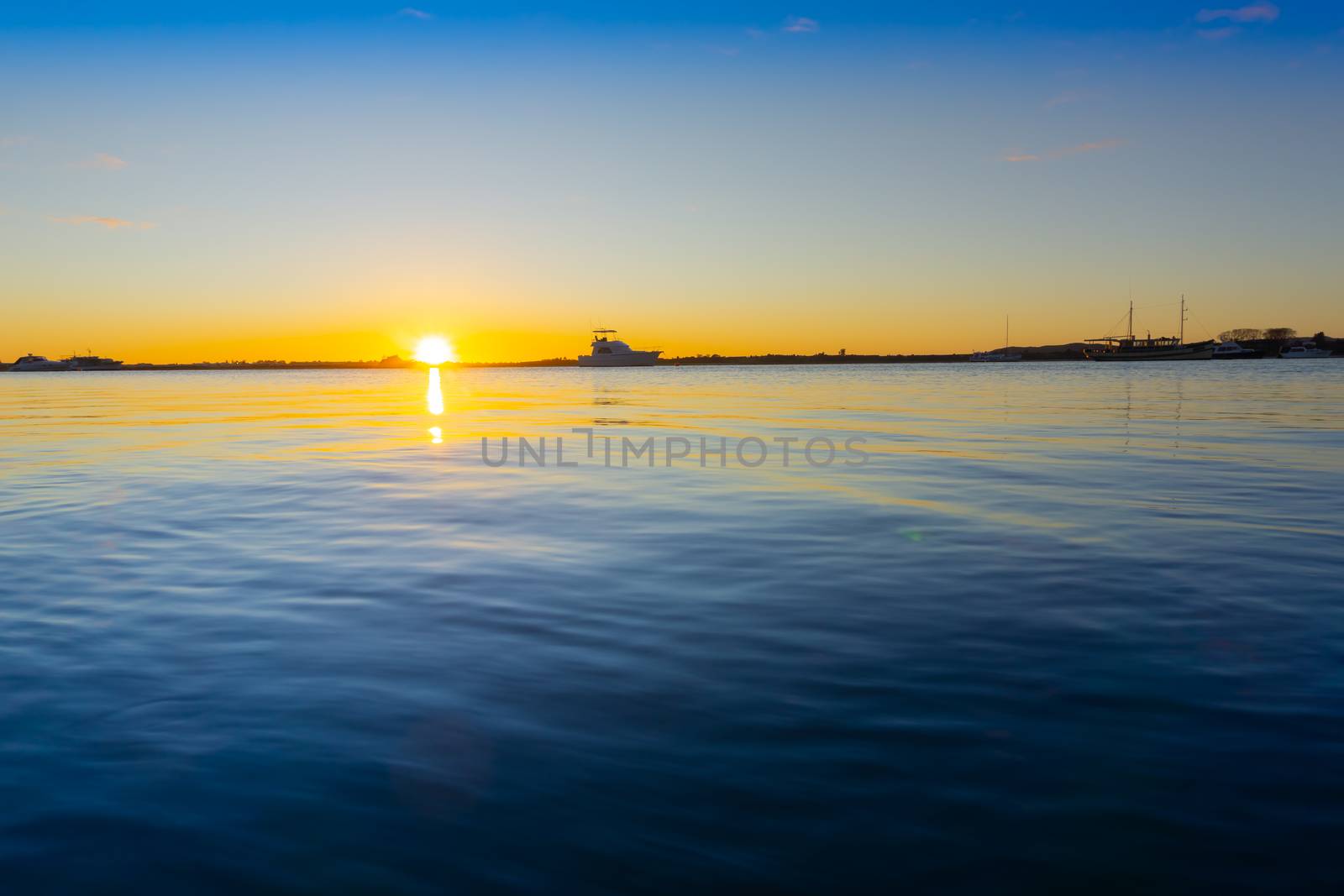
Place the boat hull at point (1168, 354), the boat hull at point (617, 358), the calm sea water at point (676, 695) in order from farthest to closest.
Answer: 1. the boat hull at point (617, 358)
2. the boat hull at point (1168, 354)
3. the calm sea water at point (676, 695)

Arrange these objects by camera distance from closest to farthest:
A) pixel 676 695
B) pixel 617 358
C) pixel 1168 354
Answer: pixel 676 695 → pixel 1168 354 → pixel 617 358

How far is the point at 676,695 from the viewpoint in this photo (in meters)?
5.80

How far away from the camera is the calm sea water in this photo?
399 cm

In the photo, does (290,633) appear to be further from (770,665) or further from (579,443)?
(579,443)

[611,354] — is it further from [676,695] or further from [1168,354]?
[676,695]

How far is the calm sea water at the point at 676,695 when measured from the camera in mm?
3994

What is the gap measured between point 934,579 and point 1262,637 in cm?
284

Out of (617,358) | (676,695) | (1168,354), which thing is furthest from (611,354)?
(676,695)

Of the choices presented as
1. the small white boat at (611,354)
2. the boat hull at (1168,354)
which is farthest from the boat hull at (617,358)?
the boat hull at (1168,354)

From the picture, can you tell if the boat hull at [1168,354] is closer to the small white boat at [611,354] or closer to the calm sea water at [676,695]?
the small white boat at [611,354]

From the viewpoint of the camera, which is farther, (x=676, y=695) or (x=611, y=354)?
(x=611, y=354)

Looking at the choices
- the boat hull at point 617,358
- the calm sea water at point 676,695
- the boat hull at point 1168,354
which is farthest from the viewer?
the boat hull at point 617,358

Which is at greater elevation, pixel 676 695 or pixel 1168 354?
pixel 1168 354

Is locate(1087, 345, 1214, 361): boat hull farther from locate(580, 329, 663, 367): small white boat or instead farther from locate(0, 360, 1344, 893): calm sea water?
locate(0, 360, 1344, 893): calm sea water
